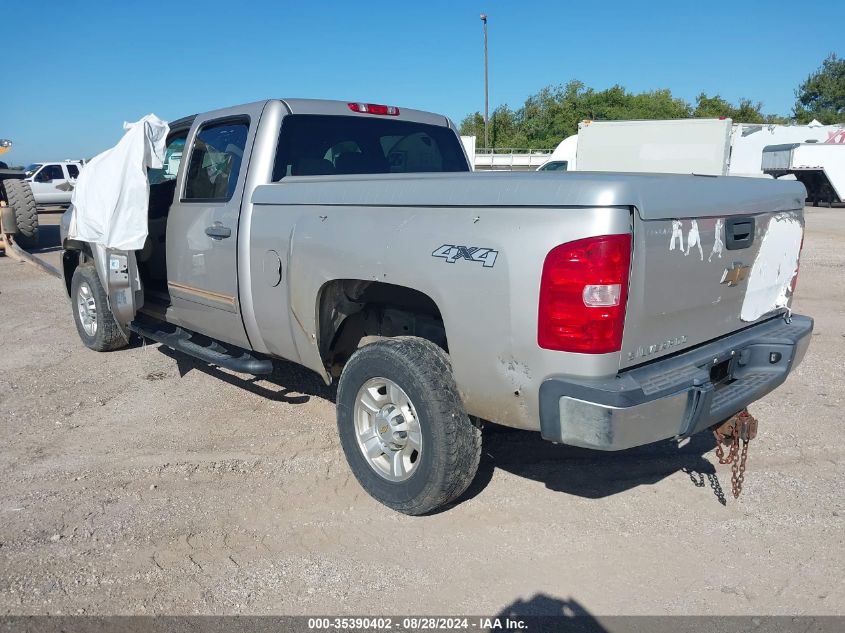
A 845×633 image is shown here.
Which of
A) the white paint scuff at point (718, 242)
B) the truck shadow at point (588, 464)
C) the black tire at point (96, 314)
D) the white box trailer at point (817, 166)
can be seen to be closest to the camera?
the white paint scuff at point (718, 242)

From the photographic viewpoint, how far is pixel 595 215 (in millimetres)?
2551

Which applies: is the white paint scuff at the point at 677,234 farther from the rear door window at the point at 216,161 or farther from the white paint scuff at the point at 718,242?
the rear door window at the point at 216,161

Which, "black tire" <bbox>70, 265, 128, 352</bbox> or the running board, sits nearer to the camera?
the running board

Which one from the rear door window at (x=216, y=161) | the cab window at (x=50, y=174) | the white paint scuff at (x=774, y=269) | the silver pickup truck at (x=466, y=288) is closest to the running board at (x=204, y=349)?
the silver pickup truck at (x=466, y=288)

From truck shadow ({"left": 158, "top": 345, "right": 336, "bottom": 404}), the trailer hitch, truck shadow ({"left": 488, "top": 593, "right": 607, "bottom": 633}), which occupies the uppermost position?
the trailer hitch

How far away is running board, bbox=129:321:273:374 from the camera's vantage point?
430 cm

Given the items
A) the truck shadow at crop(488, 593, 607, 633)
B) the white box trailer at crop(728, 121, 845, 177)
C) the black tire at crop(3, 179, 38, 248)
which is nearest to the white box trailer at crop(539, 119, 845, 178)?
the white box trailer at crop(728, 121, 845, 177)

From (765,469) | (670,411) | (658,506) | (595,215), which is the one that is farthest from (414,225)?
(765,469)

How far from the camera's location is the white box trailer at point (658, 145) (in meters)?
20.2

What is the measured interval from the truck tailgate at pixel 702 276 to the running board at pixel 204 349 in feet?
7.89

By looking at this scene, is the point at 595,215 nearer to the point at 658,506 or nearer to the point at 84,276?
the point at 658,506

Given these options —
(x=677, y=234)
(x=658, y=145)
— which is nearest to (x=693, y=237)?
(x=677, y=234)

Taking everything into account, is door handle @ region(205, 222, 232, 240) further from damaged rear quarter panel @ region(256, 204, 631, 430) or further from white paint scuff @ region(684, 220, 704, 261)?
white paint scuff @ region(684, 220, 704, 261)

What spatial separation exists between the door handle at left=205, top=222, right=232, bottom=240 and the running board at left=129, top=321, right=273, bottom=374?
795 mm
